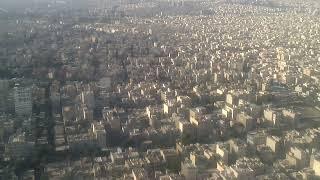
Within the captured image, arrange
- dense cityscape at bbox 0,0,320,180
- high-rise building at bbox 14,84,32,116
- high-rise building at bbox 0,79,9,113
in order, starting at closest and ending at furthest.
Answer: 1. dense cityscape at bbox 0,0,320,180
2. high-rise building at bbox 14,84,32,116
3. high-rise building at bbox 0,79,9,113

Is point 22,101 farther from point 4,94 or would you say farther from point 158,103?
point 158,103

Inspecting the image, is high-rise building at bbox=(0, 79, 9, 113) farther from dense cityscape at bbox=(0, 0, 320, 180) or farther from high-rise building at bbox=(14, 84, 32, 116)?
high-rise building at bbox=(14, 84, 32, 116)

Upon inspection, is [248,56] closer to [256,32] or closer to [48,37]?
[256,32]

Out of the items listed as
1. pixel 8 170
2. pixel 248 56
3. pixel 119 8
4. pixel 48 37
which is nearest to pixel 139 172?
pixel 8 170

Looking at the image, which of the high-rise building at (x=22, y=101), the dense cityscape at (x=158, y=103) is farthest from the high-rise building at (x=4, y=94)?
the high-rise building at (x=22, y=101)

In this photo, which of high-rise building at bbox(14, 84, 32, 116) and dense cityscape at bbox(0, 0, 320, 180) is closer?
dense cityscape at bbox(0, 0, 320, 180)

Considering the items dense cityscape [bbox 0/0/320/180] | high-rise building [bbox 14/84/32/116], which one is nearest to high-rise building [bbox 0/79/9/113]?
dense cityscape [bbox 0/0/320/180]
